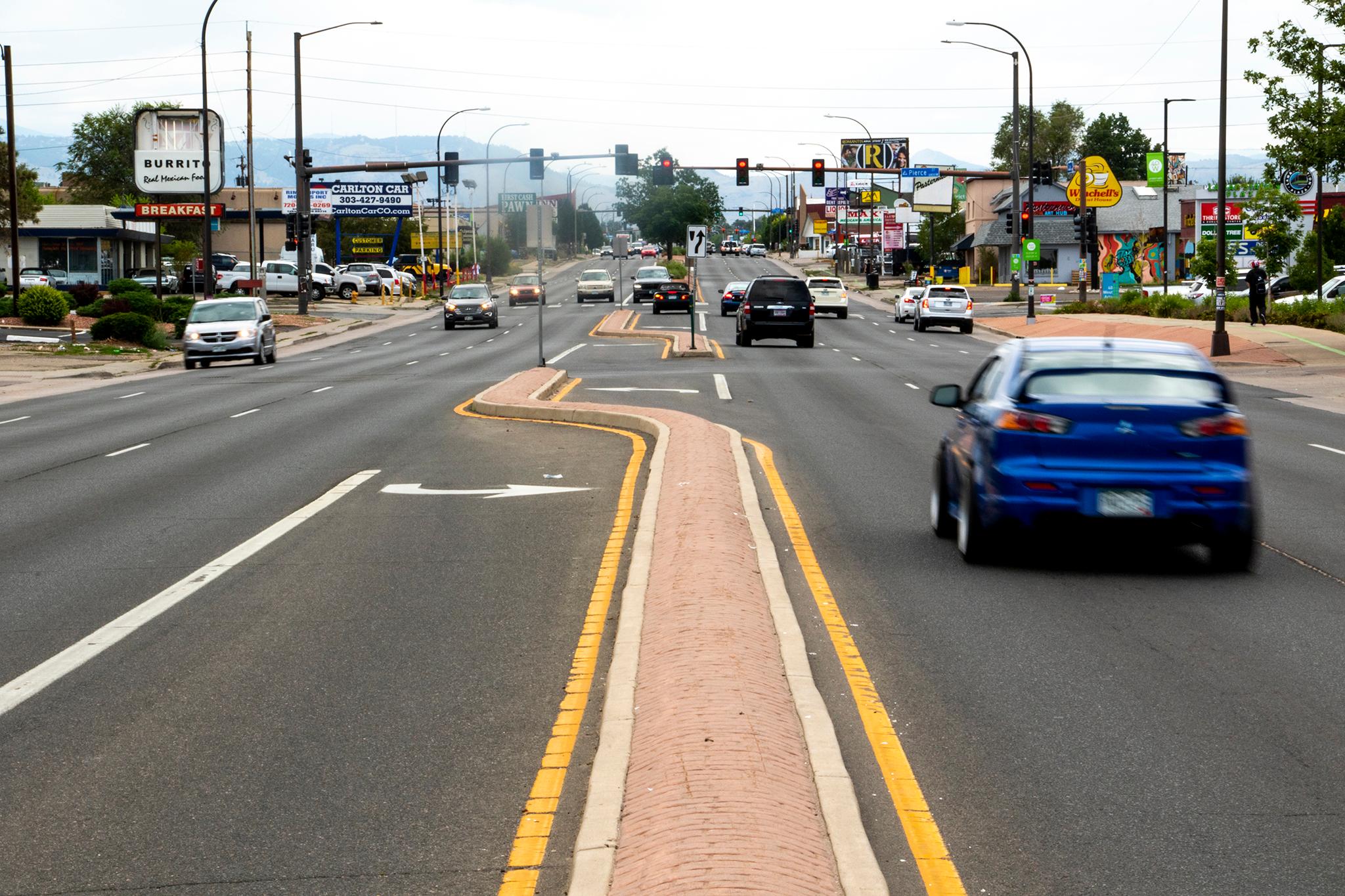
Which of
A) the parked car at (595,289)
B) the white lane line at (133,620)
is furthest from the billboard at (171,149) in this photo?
the white lane line at (133,620)

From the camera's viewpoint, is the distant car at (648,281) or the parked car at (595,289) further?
the parked car at (595,289)

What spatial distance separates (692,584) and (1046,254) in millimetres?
94312

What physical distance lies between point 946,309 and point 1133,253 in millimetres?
49355

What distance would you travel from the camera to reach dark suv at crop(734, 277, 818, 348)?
4275 cm

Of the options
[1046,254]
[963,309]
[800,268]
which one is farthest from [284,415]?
[800,268]

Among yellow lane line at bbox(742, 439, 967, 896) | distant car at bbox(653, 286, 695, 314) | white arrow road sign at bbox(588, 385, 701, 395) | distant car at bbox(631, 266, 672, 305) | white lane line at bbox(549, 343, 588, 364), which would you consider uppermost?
distant car at bbox(631, 266, 672, 305)

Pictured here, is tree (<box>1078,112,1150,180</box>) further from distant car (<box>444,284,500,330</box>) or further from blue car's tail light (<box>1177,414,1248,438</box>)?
blue car's tail light (<box>1177,414,1248,438</box>)

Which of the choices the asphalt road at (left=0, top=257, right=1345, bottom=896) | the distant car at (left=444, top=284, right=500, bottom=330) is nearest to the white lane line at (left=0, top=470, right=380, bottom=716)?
the asphalt road at (left=0, top=257, right=1345, bottom=896)

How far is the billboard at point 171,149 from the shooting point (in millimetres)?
61531

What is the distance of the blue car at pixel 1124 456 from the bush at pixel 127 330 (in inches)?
1577

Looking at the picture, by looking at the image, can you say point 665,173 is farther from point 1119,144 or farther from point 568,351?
point 1119,144

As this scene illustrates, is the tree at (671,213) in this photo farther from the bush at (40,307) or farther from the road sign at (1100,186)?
the bush at (40,307)

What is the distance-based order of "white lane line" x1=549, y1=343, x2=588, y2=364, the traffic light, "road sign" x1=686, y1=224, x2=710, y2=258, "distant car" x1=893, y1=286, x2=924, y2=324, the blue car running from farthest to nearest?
"distant car" x1=893, y1=286, x2=924, y2=324 < the traffic light < "white lane line" x1=549, y1=343, x2=588, y2=364 < "road sign" x1=686, y1=224, x2=710, y2=258 < the blue car

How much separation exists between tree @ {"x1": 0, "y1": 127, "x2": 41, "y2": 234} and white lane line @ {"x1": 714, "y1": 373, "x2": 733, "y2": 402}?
5855cm
